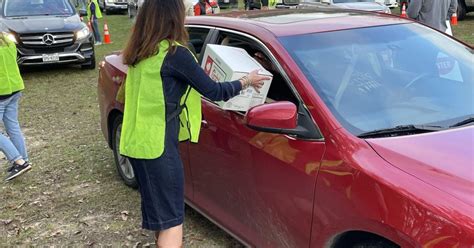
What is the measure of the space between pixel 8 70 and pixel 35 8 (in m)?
6.54

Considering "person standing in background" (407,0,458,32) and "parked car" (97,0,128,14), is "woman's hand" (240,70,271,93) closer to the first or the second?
"person standing in background" (407,0,458,32)

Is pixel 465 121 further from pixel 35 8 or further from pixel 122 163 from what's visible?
pixel 35 8

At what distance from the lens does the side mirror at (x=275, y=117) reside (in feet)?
8.70

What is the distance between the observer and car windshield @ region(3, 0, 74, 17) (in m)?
10.8

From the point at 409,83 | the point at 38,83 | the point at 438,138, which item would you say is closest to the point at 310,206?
the point at 438,138

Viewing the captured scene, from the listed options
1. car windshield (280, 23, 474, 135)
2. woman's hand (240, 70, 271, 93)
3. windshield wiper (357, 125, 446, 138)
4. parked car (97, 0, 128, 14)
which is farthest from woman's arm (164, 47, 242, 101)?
parked car (97, 0, 128, 14)

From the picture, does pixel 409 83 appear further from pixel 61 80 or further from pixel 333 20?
pixel 61 80

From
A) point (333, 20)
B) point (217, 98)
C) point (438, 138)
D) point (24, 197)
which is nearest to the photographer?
point (438, 138)

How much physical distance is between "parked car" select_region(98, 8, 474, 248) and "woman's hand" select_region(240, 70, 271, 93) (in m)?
0.12

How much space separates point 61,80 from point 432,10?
6699 mm

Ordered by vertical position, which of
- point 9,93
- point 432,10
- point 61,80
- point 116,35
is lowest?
point 116,35

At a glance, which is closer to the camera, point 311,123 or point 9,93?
point 311,123

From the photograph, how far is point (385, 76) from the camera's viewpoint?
2996mm

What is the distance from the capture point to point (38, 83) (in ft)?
32.6
